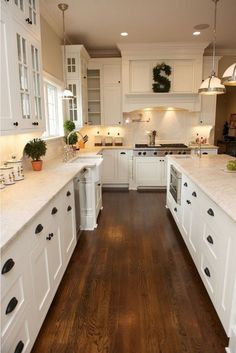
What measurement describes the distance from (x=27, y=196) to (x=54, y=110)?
9.22ft

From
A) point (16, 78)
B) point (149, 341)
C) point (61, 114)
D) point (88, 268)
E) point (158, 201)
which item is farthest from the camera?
point (158, 201)

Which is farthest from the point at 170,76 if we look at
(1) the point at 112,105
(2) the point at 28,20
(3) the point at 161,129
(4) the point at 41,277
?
(4) the point at 41,277

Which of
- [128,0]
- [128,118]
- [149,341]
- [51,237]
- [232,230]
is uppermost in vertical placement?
[128,0]

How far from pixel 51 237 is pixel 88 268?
0.84m

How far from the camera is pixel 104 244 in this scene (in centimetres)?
314

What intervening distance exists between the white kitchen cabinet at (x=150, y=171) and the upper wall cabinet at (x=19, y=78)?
300 cm

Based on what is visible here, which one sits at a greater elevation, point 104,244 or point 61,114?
point 61,114

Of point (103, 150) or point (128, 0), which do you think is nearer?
point (128, 0)

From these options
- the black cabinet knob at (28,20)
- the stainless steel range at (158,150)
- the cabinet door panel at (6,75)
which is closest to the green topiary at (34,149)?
the cabinet door panel at (6,75)

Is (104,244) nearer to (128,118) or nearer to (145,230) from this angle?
(145,230)

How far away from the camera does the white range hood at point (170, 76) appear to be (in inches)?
201

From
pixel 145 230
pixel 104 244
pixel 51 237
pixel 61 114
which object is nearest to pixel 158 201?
pixel 145 230

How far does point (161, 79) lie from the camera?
5180 millimetres

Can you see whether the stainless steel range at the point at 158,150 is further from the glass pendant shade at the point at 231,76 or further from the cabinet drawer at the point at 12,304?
the cabinet drawer at the point at 12,304
